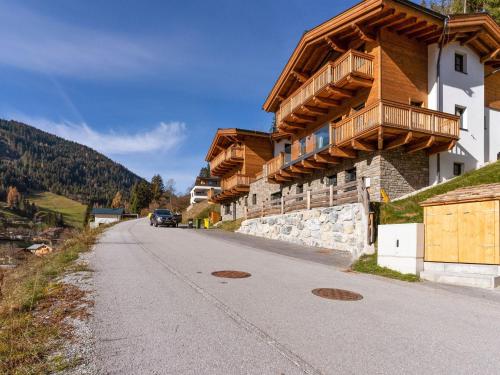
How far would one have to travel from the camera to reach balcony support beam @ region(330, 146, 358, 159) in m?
19.6

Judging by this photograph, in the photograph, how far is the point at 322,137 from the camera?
21.7 meters

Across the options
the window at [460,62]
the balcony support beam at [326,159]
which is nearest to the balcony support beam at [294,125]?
the balcony support beam at [326,159]

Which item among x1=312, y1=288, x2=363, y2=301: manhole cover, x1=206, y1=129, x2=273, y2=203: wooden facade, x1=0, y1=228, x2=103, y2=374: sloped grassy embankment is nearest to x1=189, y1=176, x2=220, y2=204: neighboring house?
x1=206, y1=129, x2=273, y2=203: wooden facade

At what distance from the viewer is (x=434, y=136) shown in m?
17.2

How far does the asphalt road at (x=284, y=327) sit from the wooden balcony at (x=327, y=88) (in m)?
12.7

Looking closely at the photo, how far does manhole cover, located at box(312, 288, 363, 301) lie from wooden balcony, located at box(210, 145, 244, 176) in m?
30.5

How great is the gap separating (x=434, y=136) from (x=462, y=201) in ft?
30.8

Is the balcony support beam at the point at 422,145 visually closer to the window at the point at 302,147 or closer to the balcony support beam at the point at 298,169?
the window at the point at 302,147

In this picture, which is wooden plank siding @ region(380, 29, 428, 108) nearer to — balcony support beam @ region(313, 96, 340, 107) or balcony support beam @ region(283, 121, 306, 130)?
balcony support beam @ region(313, 96, 340, 107)

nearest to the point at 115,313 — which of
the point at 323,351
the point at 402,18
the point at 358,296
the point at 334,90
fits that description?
the point at 323,351

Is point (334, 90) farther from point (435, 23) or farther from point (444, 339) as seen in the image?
point (444, 339)

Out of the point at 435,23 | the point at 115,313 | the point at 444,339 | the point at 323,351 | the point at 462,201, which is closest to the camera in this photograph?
the point at 323,351

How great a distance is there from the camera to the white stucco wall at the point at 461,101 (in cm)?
1916

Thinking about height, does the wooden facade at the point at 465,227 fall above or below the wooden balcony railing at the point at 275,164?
below
